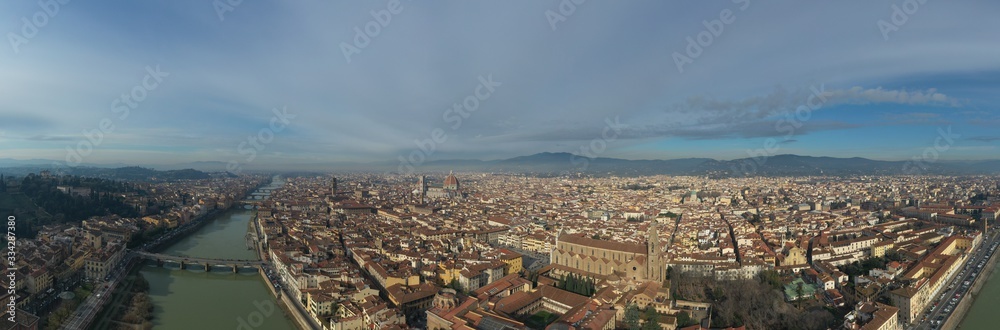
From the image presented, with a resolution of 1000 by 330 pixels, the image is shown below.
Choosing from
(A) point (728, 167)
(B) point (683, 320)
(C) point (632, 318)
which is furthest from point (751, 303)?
(A) point (728, 167)

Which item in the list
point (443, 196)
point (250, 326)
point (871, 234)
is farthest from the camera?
point (443, 196)

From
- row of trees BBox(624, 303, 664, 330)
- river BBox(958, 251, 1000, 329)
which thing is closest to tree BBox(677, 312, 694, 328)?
row of trees BBox(624, 303, 664, 330)

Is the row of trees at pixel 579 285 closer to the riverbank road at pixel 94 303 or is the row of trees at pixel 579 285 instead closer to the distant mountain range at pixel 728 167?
the riverbank road at pixel 94 303

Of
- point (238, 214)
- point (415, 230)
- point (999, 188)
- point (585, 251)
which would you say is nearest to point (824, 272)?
point (585, 251)

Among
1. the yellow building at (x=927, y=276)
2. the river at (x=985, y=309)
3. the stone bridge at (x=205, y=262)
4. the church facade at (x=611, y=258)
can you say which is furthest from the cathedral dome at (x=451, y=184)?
the river at (x=985, y=309)

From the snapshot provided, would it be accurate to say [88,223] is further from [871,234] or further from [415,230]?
[871,234]

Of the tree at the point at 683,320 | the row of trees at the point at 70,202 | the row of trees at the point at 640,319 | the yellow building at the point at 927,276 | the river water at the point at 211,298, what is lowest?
the river water at the point at 211,298

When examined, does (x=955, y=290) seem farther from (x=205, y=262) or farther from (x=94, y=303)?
(x=205, y=262)
